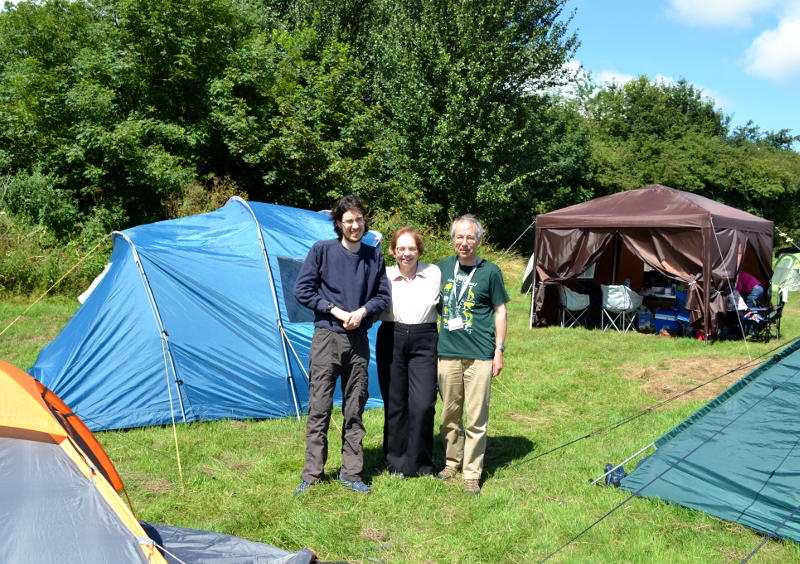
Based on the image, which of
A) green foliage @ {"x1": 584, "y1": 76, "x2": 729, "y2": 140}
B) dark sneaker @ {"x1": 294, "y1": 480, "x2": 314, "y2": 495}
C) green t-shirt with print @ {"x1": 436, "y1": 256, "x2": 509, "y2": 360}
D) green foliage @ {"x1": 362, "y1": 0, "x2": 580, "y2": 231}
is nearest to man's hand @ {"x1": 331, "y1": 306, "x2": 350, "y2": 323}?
green t-shirt with print @ {"x1": 436, "y1": 256, "x2": 509, "y2": 360}

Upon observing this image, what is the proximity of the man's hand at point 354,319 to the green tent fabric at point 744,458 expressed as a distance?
188 cm

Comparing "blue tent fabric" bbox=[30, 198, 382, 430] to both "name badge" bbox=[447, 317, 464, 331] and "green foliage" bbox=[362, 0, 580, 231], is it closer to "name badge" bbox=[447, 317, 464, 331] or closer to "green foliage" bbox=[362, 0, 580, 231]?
"name badge" bbox=[447, 317, 464, 331]

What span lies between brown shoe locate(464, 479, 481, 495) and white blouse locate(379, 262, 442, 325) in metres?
1.00

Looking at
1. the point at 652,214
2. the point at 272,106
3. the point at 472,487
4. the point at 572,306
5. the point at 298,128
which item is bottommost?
the point at 472,487

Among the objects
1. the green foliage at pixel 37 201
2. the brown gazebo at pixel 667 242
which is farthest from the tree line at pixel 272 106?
the brown gazebo at pixel 667 242

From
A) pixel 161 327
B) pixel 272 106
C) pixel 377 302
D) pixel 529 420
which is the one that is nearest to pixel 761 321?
pixel 529 420

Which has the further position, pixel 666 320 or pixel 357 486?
pixel 666 320

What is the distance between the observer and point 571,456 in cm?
472

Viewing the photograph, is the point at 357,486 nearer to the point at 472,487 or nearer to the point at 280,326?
the point at 472,487

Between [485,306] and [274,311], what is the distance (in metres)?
2.27

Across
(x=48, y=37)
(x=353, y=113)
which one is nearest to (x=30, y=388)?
(x=353, y=113)

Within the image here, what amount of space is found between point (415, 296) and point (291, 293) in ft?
6.72

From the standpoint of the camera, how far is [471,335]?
3914mm

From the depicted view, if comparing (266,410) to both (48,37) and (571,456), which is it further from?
(48,37)
